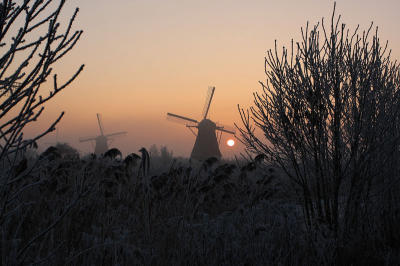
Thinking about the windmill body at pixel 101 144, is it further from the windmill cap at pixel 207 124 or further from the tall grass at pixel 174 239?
the tall grass at pixel 174 239

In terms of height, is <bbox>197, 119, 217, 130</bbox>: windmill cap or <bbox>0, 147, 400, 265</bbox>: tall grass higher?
<bbox>197, 119, 217, 130</bbox>: windmill cap

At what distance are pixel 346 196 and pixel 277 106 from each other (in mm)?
1691

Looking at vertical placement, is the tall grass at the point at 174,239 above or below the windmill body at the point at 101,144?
below

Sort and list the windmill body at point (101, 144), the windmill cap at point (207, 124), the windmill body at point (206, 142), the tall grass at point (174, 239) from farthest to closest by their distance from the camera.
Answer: the windmill body at point (101, 144), the windmill cap at point (207, 124), the windmill body at point (206, 142), the tall grass at point (174, 239)

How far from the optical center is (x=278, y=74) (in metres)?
5.31

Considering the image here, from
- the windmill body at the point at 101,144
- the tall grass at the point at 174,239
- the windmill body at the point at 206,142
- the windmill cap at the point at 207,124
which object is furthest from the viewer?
the windmill body at the point at 101,144

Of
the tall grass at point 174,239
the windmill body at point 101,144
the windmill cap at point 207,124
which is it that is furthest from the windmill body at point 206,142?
the tall grass at point 174,239

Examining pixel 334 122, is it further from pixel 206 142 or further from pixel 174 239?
pixel 206 142

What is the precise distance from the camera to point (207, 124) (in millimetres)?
36500

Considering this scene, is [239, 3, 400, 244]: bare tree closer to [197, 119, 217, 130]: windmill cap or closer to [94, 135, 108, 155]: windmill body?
[197, 119, 217, 130]: windmill cap

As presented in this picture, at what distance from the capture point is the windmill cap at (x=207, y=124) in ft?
119

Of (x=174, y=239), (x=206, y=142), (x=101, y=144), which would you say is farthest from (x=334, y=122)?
(x=101, y=144)

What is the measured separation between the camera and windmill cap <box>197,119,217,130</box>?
36406 mm

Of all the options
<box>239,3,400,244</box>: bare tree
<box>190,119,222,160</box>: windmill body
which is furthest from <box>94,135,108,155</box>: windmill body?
<box>239,3,400,244</box>: bare tree
